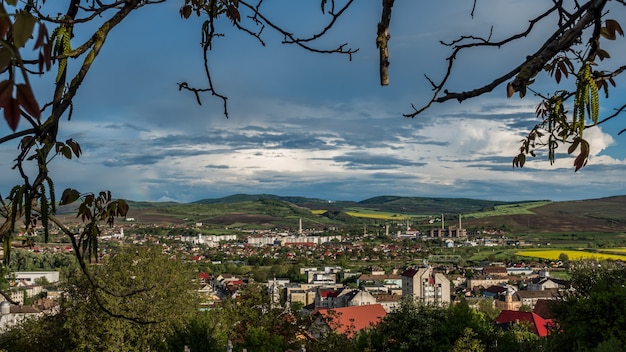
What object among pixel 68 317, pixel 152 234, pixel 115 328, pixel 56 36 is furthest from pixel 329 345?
pixel 152 234

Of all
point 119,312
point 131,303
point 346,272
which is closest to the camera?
point 119,312

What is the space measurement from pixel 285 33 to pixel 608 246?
92.8 meters

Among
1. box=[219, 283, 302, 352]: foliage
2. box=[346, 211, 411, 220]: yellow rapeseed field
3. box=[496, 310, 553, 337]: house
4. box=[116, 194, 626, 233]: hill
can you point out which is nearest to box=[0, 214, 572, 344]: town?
box=[496, 310, 553, 337]: house

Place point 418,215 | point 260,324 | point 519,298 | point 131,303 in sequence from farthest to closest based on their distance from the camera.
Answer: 1. point 418,215
2. point 519,298
3. point 131,303
4. point 260,324

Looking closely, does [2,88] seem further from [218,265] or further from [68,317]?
[218,265]

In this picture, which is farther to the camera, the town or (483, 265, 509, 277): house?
(483, 265, 509, 277): house

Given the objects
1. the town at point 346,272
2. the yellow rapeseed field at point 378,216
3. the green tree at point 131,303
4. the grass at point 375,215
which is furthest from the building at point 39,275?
the yellow rapeseed field at point 378,216

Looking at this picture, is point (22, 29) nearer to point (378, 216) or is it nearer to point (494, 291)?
point (494, 291)

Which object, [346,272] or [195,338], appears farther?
[346,272]

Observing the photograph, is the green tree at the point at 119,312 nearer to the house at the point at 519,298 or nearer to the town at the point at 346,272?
the town at the point at 346,272

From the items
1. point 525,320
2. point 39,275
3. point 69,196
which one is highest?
point 69,196

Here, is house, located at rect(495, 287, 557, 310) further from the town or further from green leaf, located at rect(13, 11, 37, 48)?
green leaf, located at rect(13, 11, 37, 48)

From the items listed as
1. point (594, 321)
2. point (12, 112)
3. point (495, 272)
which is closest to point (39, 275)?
point (495, 272)

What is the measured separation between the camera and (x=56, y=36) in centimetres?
167
